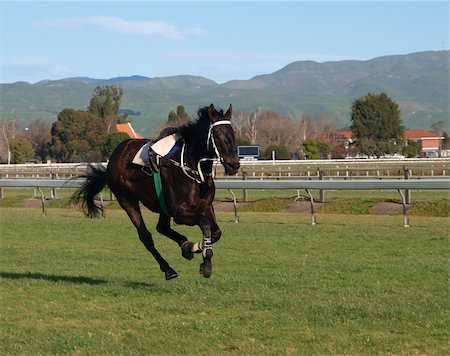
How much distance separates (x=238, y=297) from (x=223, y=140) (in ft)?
5.75

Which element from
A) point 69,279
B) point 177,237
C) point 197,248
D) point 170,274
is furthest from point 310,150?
point 197,248

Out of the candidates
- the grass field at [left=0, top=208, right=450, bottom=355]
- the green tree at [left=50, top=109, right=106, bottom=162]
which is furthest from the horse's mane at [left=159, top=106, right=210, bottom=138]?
the green tree at [left=50, top=109, right=106, bottom=162]

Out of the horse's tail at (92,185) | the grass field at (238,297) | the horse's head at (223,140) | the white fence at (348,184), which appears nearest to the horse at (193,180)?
the horse's head at (223,140)

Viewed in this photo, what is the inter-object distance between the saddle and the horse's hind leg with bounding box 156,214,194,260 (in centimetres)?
74

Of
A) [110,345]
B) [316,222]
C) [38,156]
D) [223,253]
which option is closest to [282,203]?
[316,222]

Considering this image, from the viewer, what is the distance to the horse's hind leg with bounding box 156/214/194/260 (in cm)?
1033

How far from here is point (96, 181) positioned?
12.8m

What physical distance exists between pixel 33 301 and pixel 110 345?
2.62 meters

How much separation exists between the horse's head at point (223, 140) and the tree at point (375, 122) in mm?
83080

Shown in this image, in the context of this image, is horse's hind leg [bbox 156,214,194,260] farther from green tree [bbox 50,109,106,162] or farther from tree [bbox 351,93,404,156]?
tree [bbox 351,93,404,156]

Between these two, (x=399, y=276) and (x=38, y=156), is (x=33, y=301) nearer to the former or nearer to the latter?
(x=399, y=276)

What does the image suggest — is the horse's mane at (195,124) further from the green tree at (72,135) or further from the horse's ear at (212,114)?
the green tree at (72,135)

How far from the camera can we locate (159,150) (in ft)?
35.1

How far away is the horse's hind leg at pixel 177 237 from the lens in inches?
407
